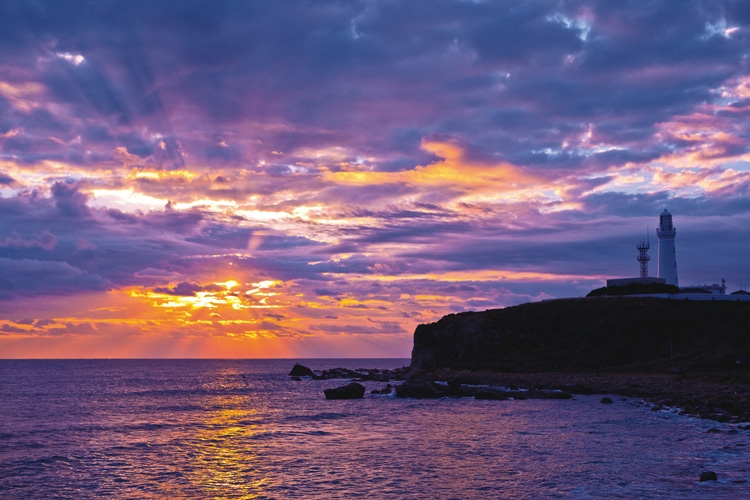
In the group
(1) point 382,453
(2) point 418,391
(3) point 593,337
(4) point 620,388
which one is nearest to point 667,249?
(3) point 593,337

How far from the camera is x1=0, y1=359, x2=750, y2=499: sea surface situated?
28.7m

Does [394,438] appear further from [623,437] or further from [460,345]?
[460,345]

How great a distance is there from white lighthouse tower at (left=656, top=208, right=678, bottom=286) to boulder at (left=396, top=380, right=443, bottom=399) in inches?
2968

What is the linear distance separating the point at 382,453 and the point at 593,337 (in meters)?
75.2

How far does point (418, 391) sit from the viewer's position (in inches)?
3113

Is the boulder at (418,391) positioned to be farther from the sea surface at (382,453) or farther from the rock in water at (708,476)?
the rock in water at (708,476)

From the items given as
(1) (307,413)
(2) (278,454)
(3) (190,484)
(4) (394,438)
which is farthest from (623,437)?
(1) (307,413)

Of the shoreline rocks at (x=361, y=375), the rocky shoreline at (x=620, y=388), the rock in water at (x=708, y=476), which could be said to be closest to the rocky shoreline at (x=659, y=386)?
the rocky shoreline at (x=620, y=388)

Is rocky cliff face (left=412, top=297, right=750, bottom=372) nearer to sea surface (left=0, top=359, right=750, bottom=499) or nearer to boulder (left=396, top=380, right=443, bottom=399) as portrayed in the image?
boulder (left=396, top=380, right=443, bottom=399)

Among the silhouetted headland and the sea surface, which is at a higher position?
the silhouetted headland

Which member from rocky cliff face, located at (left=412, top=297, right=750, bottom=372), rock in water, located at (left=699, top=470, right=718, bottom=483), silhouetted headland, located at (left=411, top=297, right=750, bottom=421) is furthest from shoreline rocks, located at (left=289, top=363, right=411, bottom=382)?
rock in water, located at (left=699, top=470, right=718, bottom=483)

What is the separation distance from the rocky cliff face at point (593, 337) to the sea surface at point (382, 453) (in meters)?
33.6

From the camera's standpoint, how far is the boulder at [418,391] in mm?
78438

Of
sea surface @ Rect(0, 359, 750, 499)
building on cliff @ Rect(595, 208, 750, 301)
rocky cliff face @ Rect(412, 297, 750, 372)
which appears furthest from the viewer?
building on cliff @ Rect(595, 208, 750, 301)
